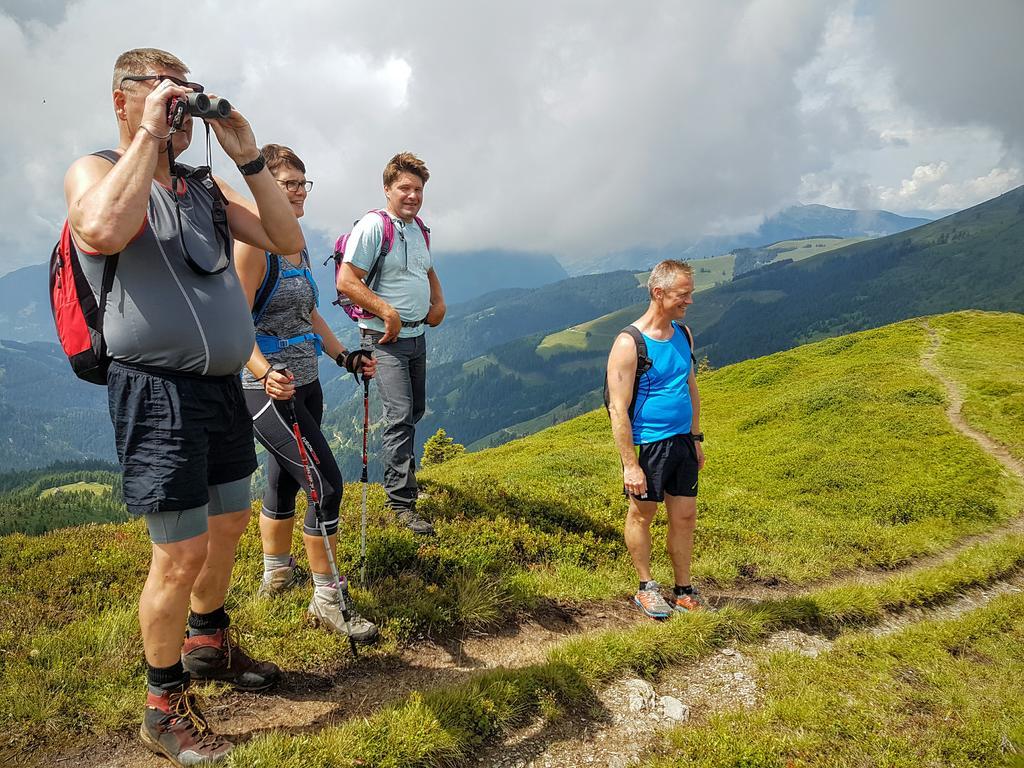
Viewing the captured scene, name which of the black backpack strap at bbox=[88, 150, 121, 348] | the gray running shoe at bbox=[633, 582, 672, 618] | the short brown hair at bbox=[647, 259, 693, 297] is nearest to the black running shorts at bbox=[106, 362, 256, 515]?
the black backpack strap at bbox=[88, 150, 121, 348]

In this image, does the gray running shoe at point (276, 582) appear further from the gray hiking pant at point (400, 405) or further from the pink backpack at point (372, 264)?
the pink backpack at point (372, 264)

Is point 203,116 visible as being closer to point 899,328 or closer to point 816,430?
point 816,430

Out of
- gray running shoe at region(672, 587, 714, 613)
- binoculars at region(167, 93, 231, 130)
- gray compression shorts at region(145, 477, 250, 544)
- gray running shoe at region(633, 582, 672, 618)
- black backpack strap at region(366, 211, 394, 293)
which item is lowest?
gray running shoe at region(672, 587, 714, 613)

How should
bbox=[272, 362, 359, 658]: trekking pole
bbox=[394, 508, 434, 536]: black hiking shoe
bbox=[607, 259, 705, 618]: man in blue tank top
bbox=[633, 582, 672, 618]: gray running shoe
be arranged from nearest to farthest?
bbox=[272, 362, 359, 658]: trekking pole, bbox=[607, 259, 705, 618]: man in blue tank top, bbox=[633, 582, 672, 618]: gray running shoe, bbox=[394, 508, 434, 536]: black hiking shoe

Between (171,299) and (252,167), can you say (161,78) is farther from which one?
(171,299)

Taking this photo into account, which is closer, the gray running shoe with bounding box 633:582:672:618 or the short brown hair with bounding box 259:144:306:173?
the short brown hair with bounding box 259:144:306:173

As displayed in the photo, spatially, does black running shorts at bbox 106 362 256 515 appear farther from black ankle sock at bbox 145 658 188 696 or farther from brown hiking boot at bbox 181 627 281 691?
brown hiking boot at bbox 181 627 281 691

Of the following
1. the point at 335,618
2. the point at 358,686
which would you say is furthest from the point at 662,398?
Result: the point at 358,686

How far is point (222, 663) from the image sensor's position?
4.50 metres

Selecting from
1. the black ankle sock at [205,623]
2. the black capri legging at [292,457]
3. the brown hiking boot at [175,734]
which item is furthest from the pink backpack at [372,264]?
the brown hiking boot at [175,734]

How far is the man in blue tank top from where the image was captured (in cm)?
645

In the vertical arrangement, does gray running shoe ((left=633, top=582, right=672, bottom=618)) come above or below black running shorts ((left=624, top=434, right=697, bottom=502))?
below

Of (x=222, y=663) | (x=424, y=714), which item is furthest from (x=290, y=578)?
(x=424, y=714)

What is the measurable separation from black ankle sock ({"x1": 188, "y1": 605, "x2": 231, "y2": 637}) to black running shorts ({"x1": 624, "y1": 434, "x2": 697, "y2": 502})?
14.8ft
